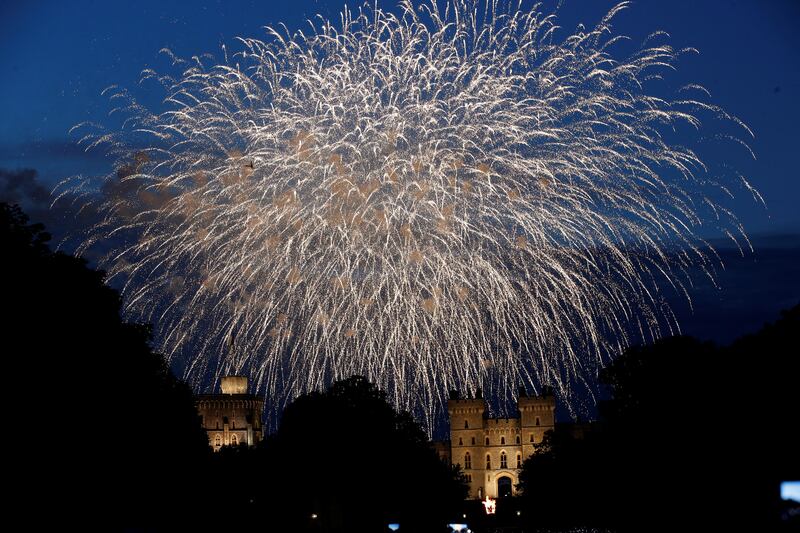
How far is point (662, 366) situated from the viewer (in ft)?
269

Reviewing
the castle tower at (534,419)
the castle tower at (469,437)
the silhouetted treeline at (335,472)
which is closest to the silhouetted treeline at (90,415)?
the silhouetted treeline at (335,472)

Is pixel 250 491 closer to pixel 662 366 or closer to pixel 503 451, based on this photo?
pixel 662 366

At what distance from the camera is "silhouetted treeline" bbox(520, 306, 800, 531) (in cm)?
5022

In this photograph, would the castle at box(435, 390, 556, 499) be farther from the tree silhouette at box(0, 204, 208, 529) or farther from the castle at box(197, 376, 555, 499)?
the tree silhouette at box(0, 204, 208, 529)

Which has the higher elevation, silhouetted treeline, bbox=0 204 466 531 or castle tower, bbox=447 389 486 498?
castle tower, bbox=447 389 486 498

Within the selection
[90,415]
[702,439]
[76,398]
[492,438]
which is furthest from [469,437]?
[76,398]

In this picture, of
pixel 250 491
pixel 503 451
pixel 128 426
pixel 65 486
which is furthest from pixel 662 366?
pixel 503 451

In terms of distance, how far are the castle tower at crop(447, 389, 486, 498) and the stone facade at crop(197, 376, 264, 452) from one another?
31.8 meters

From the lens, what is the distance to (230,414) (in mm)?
141375

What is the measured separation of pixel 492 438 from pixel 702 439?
346 ft

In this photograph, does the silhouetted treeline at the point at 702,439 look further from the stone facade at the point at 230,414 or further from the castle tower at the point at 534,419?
the castle tower at the point at 534,419

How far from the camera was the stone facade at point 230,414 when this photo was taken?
140500mm

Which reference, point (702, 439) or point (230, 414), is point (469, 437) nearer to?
point (230, 414)

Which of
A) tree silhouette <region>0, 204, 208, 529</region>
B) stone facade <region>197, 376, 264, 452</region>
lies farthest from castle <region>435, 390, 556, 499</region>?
tree silhouette <region>0, 204, 208, 529</region>
